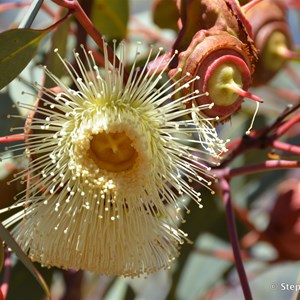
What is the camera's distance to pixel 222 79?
3.45 feet

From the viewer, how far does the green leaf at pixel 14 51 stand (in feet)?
3.51

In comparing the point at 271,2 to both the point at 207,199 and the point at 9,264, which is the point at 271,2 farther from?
the point at 9,264

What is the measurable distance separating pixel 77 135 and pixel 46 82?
95mm

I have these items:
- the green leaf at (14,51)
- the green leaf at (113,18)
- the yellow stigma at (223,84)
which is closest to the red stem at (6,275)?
the green leaf at (14,51)

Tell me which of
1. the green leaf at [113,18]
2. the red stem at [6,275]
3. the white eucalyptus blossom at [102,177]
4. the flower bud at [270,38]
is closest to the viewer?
the white eucalyptus blossom at [102,177]

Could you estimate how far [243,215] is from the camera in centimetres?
174

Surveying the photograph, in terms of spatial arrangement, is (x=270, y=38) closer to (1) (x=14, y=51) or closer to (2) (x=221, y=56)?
(2) (x=221, y=56)

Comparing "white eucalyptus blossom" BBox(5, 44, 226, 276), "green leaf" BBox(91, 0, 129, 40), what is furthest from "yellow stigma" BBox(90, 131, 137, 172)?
"green leaf" BBox(91, 0, 129, 40)

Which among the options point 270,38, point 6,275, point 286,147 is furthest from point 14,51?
point 270,38

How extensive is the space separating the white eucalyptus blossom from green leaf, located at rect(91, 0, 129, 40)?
55 centimetres

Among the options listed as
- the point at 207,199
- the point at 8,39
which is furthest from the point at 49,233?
the point at 207,199

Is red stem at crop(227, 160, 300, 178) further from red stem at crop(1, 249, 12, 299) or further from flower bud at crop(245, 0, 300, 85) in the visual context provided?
red stem at crop(1, 249, 12, 299)

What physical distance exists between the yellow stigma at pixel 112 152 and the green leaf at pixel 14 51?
0.18m

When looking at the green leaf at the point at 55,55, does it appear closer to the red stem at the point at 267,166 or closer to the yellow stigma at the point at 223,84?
the yellow stigma at the point at 223,84
